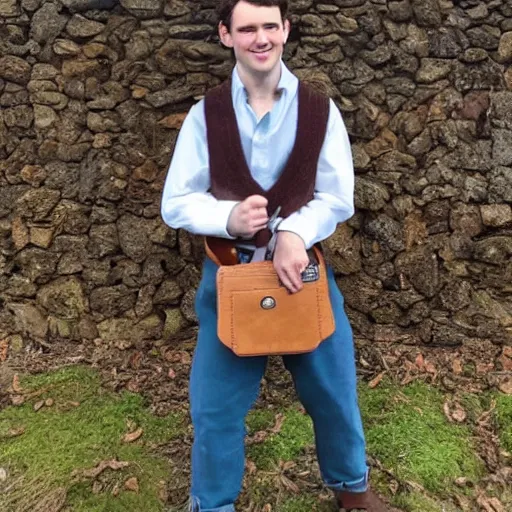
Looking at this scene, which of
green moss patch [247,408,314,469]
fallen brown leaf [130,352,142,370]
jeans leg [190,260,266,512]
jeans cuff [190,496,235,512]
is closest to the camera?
jeans leg [190,260,266,512]

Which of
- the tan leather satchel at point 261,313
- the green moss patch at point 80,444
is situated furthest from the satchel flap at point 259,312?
the green moss patch at point 80,444

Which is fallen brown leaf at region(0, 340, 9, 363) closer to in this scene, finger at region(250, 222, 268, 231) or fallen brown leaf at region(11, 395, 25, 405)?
fallen brown leaf at region(11, 395, 25, 405)

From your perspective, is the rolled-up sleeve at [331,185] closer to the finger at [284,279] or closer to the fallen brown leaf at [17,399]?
the finger at [284,279]

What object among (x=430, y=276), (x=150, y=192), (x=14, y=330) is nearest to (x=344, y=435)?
(x=430, y=276)

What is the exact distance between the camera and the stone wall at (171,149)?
10.5 feet

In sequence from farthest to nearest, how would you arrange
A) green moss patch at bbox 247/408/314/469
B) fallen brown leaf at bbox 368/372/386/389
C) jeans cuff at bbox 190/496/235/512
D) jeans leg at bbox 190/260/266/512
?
fallen brown leaf at bbox 368/372/386/389, green moss patch at bbox 247/408/314/469, jeans cuff at bbox 190/496/235/512, jeans leg at bbox 190/260/266/512

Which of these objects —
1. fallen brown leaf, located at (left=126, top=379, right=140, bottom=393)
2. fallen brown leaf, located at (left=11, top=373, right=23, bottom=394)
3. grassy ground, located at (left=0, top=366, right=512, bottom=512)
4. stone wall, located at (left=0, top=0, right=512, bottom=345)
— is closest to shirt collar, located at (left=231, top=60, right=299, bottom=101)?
stone wall, located at (left=0, top=0, right=512, bottom=345)

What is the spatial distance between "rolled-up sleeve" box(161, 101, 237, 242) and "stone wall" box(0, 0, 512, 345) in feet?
4.17

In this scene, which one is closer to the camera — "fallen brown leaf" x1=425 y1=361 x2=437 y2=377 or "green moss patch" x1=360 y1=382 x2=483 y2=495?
"green moss patch" x1=360 y1=382 x2=483 y2=495

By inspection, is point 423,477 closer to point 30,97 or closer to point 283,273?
point 283,273

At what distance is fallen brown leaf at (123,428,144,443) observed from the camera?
297 cm

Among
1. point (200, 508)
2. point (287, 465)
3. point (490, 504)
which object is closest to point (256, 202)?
point (200, 508)

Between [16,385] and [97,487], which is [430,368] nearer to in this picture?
[97,487]

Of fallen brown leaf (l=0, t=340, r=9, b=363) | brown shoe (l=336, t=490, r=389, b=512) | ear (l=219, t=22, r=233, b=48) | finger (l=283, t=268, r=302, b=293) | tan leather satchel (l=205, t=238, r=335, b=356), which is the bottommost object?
fallen brown leaf (l=0, t=340, r=9, b=363)
